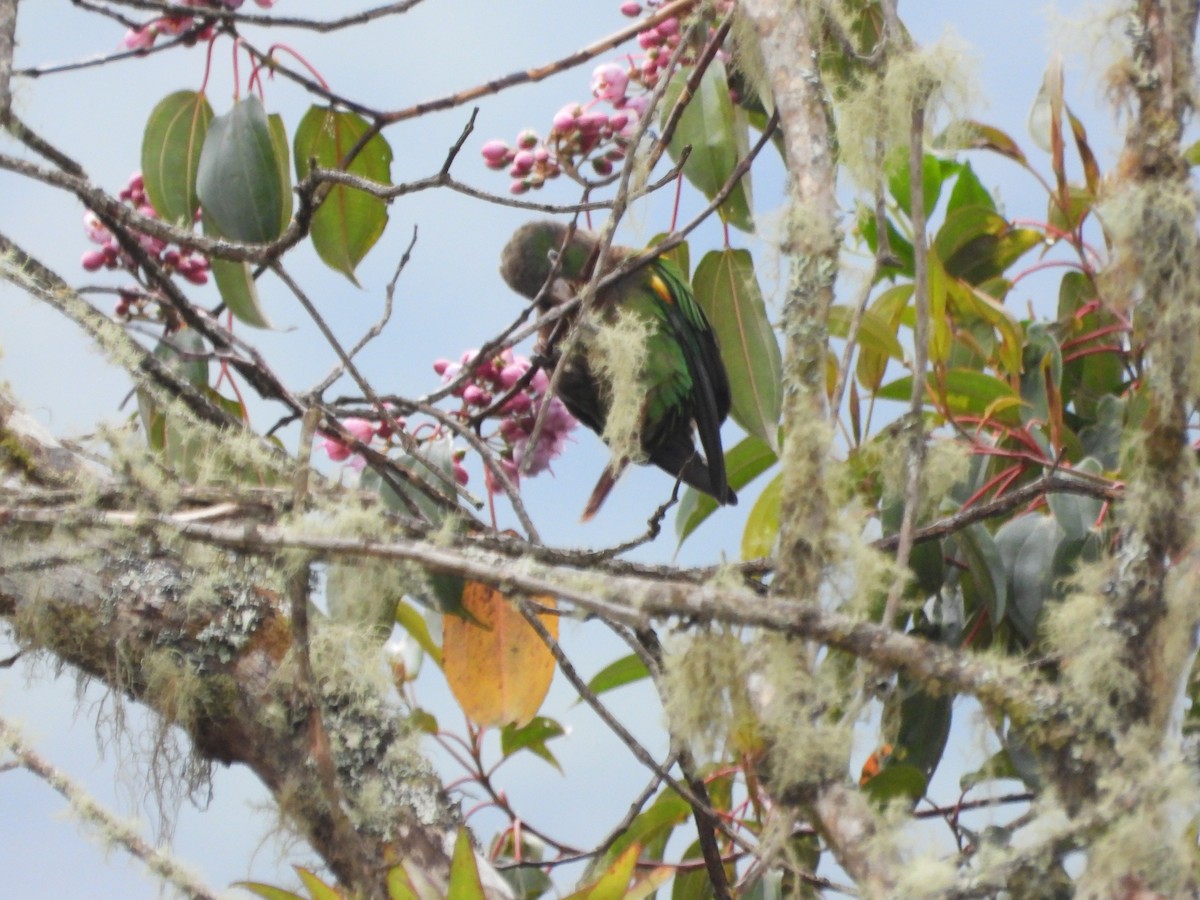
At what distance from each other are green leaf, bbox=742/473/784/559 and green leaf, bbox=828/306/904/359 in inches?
11.5

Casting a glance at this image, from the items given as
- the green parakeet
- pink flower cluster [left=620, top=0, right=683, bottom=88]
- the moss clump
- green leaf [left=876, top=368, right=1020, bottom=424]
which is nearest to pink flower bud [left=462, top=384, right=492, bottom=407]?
the green parakeet

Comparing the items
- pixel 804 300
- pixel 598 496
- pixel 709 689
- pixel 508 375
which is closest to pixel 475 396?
pixel 508 375

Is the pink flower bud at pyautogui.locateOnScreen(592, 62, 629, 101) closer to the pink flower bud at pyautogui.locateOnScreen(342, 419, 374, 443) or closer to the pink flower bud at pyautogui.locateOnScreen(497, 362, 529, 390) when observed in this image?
the pink flower bud at pyautogui.locateOnScreen(497, 362, 529, 390)

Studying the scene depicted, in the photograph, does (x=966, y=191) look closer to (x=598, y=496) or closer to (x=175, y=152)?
(x=598, y=496)

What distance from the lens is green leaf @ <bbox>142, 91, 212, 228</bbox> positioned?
2.21 metres

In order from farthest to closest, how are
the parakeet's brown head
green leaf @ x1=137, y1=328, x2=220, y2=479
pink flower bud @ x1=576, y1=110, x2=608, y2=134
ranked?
the parakeet's brown head → pink flower bud @ x1=576, y1=110, x2=608, y2=134 → green leaf @ x1=137, y1=328, x2=220, y2=479

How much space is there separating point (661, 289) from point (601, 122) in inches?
30.5

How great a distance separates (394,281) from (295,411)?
27 cm

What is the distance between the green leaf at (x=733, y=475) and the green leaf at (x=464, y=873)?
49.0 inches

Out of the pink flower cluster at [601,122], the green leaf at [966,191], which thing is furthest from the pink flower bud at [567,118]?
the green leaf at [966,191]

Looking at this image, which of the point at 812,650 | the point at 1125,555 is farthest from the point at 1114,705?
the point at 812,650

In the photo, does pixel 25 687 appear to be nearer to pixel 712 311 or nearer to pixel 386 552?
pixel 386 552

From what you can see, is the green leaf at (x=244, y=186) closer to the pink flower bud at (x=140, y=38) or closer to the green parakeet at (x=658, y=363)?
the pink flower bud at (x=140, y=38)

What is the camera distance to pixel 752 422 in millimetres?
1966
